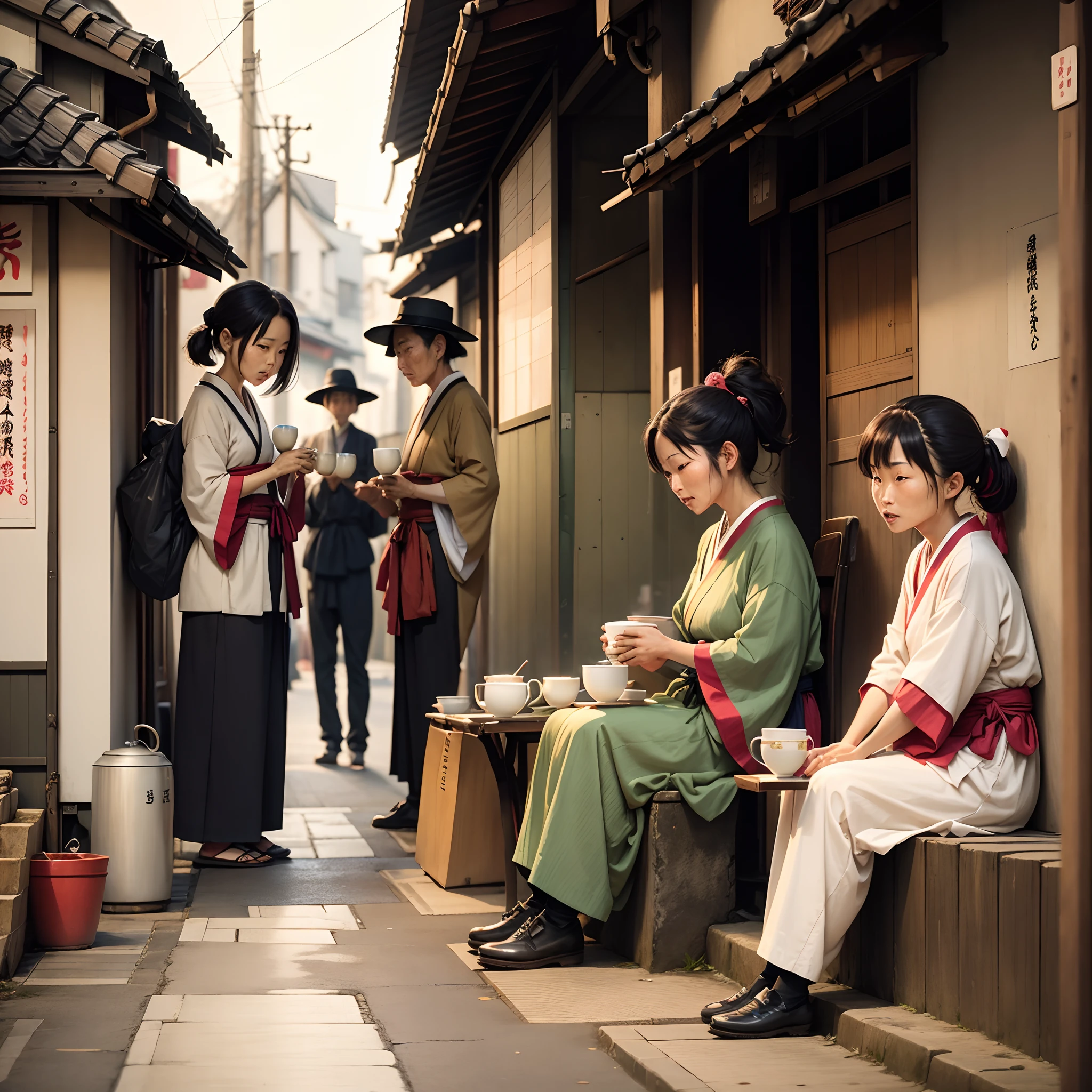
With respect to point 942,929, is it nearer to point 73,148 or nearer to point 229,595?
point 229,595

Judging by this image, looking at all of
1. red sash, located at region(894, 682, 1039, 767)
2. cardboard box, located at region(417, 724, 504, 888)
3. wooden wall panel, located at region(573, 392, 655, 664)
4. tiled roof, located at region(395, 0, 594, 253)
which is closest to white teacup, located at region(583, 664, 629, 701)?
cardboard box, located at region(417, 724, 504, 888)

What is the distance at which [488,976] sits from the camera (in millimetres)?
4555

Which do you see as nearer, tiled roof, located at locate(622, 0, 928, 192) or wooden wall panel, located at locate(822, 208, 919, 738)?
tiled roof, located at locate(622, 0, 928, 192)

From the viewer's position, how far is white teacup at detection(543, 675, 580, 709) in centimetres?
510

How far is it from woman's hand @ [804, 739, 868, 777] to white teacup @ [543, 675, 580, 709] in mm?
1293

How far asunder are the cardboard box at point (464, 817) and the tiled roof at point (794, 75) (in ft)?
8.02

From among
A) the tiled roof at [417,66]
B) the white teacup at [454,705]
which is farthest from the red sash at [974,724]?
the tiled roof at [417,66]

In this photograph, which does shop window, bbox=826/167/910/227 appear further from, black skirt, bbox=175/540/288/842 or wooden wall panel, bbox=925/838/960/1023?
black skirt, bbox=175/540/288/842

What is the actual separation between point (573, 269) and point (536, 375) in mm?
834

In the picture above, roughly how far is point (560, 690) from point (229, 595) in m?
1.97

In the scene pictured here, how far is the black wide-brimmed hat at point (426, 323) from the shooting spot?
24.0 ft

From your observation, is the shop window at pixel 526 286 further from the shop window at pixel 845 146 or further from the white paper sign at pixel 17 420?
the white paper sign at pixel 17 420

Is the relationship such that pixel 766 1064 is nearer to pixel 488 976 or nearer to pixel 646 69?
pixel 488 976

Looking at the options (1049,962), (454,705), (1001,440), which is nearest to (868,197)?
(1001,440)
